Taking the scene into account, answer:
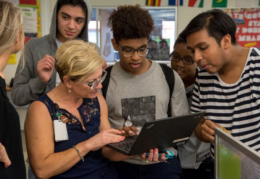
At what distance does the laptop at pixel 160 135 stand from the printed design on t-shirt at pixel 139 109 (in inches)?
7.1

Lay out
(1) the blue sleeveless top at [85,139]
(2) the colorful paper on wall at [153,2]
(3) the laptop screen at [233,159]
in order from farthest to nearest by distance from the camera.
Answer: (2) the colorful paper on wall at [153,2]
(1) the blue sleeveless top at [85,139]
(3) the laptop screen at [233,159]

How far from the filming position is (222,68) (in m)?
1.49

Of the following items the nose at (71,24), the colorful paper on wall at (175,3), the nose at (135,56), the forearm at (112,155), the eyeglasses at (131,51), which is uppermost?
the colorful paper on wall at (175,3)

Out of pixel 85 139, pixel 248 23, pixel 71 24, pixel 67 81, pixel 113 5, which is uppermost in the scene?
pixel 113 5

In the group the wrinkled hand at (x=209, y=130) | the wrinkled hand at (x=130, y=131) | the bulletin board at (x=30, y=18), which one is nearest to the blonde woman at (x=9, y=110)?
the wrinkled hand at (x=130, y=131)

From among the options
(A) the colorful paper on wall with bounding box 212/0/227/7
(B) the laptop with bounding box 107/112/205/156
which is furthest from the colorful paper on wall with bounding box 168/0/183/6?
(B) the laptop with bounding box 107/112/205/156

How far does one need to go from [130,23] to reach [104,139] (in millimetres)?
623

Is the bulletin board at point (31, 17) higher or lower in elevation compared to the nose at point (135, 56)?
higher

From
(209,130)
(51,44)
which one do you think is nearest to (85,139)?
(209,130)

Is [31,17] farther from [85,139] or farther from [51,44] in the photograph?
[85,139]

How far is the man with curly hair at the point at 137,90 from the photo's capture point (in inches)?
60.1

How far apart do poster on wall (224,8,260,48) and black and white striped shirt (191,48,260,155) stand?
3.02 meters

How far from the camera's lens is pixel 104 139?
126 centimetres

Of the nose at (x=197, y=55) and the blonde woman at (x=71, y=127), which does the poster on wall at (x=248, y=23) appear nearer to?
the nose at (x=197, y=55)
